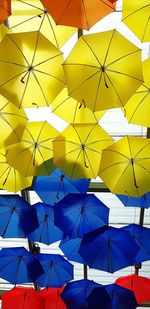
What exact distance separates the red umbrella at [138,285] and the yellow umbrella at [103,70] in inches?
122

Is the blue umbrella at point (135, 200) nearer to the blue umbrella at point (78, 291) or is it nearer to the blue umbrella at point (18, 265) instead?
the blue umbrella at point (78, 291)

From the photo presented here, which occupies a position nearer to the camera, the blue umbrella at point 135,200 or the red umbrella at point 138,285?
the blue umbrella at point 135,200

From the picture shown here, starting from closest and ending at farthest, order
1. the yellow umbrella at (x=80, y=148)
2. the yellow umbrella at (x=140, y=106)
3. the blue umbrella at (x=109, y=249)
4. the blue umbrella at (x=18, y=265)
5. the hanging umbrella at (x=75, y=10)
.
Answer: the hanging umbrella at (x=75, y=10)
the yellow umbrella at (x=140, y=106)
the yellow umbrella at (x=80, y=148)
the blue umbrella at (x=109, y=249)
the blue umbrella at (x=18, y=265)

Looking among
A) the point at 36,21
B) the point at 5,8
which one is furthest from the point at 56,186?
the point at 5,8

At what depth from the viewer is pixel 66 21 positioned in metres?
3.43

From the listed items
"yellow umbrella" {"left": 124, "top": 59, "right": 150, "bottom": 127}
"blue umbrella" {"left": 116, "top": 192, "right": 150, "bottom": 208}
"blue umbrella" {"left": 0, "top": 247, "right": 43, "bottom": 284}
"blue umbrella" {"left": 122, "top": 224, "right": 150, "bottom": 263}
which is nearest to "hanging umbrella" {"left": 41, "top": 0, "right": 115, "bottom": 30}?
"yellow umbrella" {"left": 124, "top": 59, "right": 150, "bottom": 127}

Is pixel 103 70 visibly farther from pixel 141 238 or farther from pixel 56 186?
pixel 141 238

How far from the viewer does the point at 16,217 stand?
543cm

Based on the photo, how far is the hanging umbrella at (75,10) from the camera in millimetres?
3416

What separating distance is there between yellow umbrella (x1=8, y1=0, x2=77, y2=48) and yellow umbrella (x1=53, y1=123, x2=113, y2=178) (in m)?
0.96

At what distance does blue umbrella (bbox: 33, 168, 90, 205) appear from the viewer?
17.1 ft

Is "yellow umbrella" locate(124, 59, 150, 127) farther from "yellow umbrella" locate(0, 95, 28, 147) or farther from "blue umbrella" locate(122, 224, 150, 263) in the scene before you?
"blue umbrella" locate(122, 224, 150, 263)

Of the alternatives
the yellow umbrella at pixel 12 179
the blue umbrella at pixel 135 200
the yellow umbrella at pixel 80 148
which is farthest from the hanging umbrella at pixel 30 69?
the blue umbrella at pixel 135 200

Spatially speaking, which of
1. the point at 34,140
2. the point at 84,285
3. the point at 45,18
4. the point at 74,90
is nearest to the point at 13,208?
the point at 34,140
